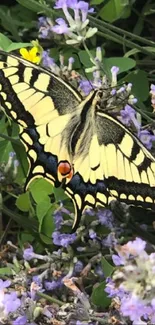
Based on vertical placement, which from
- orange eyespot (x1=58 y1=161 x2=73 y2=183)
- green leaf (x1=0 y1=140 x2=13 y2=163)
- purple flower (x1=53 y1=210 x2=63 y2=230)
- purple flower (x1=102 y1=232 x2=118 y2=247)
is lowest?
purple flower (x1=102 y1=232 x2=118 y2=247)

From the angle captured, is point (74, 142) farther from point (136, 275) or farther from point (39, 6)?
point (136, 275)

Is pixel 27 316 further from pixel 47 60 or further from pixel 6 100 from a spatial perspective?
pixel 47 60

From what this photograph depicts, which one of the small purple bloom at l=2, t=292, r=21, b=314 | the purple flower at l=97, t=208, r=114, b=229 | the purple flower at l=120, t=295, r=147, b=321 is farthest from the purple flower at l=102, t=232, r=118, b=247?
the purple flower at l=120, t=295, r=147, b=321

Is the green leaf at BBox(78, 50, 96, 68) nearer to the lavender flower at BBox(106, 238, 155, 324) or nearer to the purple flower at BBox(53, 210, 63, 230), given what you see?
the purple flower at BBox(53, 210, 63, 230)

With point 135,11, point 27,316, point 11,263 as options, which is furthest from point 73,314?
point 135,11

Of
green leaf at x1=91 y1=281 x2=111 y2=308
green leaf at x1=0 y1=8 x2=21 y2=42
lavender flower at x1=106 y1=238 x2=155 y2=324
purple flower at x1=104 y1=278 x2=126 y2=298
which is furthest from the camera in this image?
green leaf at x1=0 y1=8 x2=21 y2=42

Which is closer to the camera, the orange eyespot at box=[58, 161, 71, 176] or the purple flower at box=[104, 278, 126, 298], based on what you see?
the purple flower at box=[104, 278, 126, 298]

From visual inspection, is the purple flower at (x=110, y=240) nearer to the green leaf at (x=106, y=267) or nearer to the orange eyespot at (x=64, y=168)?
the green leaf at (x=106, y=267)

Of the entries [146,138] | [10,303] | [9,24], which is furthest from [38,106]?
[9,24]
